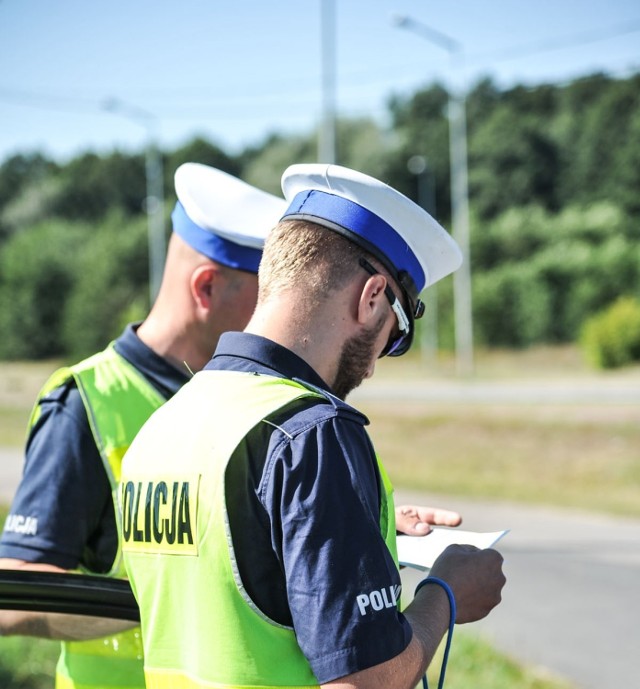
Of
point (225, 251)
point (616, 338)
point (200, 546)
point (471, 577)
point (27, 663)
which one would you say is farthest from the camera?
point (616, 338)

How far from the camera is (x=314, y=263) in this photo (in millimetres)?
1633

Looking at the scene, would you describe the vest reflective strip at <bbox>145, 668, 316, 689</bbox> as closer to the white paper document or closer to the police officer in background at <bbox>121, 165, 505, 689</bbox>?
the police officer in background at <bbox>121, 165, 505, 689</bbox>

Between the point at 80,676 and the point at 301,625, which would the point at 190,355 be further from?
the point at 301,625

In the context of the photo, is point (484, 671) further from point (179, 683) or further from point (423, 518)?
point (179, 683)

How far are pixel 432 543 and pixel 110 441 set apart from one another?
87 centimetres

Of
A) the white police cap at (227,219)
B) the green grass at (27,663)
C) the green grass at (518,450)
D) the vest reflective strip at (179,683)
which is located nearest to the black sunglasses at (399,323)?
the vest reflective strip at (179,683)

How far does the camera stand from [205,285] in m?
2.62

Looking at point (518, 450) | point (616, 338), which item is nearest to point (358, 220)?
point (518, 450)

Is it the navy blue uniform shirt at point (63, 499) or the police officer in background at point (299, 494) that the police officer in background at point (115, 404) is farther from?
the police officer in background at point (299, 494)

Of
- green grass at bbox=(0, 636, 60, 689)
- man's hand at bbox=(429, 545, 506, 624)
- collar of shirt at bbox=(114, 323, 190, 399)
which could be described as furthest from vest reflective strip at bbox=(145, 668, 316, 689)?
green grass at bbox=(0, 636, 60, 689)

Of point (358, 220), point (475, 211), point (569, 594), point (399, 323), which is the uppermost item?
point (475, 211)

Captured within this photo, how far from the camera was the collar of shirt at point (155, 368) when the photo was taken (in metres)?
2.58

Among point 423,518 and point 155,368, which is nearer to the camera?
point 423,518

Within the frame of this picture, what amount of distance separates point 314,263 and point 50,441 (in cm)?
100
